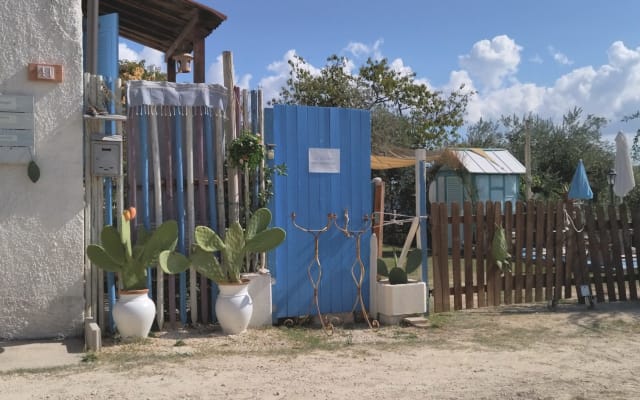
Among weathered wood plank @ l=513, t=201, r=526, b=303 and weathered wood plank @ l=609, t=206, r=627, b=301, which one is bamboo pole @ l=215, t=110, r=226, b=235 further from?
weathered wood plank @ l=609, t=206, r=627, b=301

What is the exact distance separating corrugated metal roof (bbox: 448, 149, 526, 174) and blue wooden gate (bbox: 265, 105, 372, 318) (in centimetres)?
1024

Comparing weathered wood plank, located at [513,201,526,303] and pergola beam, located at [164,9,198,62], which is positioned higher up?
pergola beam, located at [164,9,198,62]

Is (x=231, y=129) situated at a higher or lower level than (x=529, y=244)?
higher

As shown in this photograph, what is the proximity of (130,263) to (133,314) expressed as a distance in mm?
521

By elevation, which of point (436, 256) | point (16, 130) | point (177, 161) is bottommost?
point (436, 256)

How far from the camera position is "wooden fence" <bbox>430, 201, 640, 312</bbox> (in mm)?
8031

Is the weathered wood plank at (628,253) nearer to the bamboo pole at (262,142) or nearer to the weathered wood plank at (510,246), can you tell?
the weathered wood plank at (510,246)

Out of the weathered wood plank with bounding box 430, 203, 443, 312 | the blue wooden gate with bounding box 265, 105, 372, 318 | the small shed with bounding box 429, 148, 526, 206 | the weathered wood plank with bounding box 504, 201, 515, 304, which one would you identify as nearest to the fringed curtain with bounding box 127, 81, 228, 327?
the blue wooden gate with bounding box 265, 105, 372, 318

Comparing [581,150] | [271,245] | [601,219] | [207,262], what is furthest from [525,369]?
[581,150]

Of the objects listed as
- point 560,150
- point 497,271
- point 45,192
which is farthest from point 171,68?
point 560,150

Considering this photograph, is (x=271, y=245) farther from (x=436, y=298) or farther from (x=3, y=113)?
(x=3, y=113)

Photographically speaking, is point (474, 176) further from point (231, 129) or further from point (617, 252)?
point (231, 129)

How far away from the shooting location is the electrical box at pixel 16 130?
20.5ft

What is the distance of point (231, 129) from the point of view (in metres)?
7.19
